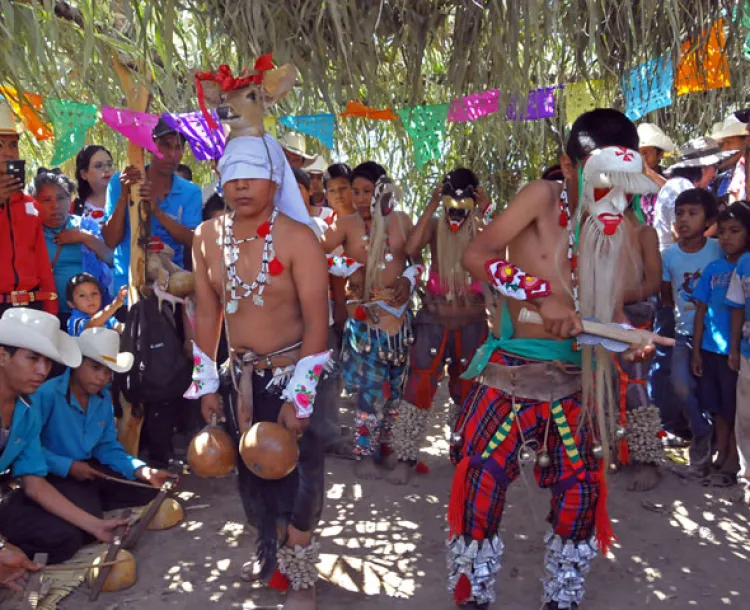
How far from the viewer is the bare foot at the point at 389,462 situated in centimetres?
458

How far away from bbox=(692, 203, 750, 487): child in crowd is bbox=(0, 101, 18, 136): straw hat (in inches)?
155

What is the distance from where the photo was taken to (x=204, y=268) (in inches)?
119

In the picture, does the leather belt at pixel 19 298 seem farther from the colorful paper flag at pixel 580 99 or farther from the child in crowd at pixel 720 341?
the child in crowd at pixel 720 341

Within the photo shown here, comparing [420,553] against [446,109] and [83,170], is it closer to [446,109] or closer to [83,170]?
[446,109]

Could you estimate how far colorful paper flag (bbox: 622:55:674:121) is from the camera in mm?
3584

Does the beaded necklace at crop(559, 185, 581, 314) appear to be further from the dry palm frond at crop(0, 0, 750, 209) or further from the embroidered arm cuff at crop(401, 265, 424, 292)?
the embroidered arm cuff at crop(401, 265, 424, 292)

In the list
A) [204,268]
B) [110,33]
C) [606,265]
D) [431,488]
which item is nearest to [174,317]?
[204,268]

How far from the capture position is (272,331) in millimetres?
2914

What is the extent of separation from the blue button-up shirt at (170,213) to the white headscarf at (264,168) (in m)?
1.60

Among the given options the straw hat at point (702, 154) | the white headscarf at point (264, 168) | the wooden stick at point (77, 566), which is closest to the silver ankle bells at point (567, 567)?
the white headscarf at point (264, 168)

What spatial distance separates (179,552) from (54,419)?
85 cm

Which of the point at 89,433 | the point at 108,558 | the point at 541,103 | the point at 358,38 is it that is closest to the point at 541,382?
the point at 358,38

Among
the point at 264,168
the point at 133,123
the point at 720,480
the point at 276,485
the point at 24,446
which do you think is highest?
the point at 133,123

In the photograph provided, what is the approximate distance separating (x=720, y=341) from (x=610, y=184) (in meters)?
2.20
